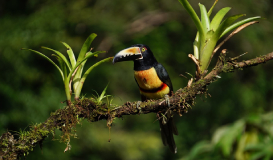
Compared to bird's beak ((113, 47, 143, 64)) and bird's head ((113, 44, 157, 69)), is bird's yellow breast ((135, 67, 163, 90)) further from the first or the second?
bird's beak ((113, 47, 143, 64))

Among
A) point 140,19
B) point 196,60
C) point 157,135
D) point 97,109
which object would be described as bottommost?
point 157,135

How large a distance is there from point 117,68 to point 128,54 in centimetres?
429

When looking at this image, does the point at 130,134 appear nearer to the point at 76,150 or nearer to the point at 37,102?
the point at 76,150

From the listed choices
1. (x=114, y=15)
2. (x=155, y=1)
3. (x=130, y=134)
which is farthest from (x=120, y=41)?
(x=130, y=134)

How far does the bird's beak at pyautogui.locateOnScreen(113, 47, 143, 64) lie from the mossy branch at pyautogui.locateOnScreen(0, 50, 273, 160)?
0.43m

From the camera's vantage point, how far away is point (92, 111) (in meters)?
2.27

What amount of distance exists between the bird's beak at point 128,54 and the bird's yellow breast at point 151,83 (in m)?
0.17

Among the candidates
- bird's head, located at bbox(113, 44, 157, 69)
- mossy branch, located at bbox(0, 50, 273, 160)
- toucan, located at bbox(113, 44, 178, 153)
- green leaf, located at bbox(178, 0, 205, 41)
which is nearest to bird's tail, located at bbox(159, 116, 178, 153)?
toucan, located at bbox(113, 44, 178, 153)

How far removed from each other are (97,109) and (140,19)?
17.1ft

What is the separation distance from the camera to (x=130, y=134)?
7098mm

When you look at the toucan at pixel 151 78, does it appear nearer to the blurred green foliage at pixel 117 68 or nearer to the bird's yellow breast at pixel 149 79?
the bird's yellow breast at pixel 149 79

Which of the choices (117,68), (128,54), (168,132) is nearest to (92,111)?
(128,54)

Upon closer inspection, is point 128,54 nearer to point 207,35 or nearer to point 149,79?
point 149,79

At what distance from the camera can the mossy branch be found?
209 centimetres
